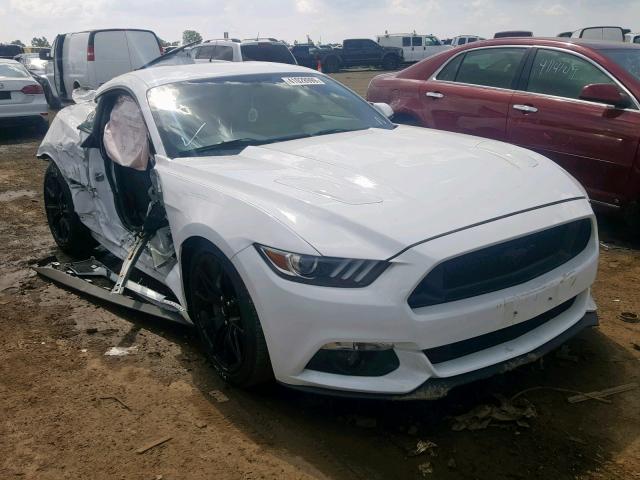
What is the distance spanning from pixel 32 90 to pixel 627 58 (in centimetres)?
1083

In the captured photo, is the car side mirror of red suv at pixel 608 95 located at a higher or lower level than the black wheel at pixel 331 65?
higher

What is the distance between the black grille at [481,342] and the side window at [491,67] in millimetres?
3569

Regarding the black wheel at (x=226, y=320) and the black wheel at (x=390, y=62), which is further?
the black wheel at (x=390, y=62)

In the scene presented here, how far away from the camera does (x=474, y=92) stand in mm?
6016

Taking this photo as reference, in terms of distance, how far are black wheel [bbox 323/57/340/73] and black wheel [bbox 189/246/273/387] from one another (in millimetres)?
32269

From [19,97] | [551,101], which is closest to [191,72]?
[551,101]

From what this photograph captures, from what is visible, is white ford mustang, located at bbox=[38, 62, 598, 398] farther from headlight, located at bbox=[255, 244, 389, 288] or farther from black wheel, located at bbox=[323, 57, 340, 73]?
black wheel, located at bbox=[323, 57, 340, 73]

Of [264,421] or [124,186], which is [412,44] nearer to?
[124,186]

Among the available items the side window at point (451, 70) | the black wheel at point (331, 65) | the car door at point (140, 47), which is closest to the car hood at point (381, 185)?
the side window at point (451, 70)

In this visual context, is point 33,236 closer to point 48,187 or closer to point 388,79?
point 48,187

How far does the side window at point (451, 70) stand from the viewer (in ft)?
21.0

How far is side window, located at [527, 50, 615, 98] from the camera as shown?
534 cm

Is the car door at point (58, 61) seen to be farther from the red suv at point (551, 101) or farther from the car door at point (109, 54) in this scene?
the red suv at point (551, 101)

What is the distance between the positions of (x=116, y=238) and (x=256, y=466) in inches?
95.5
